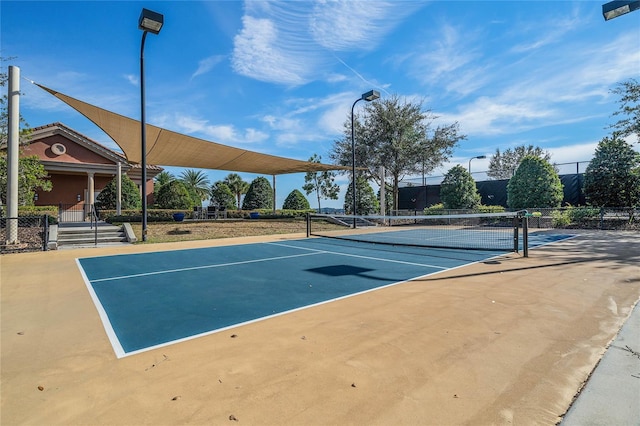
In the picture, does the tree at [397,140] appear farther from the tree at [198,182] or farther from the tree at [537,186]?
the tree at [198,182]

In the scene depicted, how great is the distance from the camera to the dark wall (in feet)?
78.7

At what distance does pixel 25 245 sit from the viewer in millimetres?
10352

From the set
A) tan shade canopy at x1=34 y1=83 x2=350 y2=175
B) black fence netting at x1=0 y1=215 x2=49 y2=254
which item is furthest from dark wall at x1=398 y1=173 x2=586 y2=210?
black fence netting at x1=0 y1=215 x2=49 y2=254

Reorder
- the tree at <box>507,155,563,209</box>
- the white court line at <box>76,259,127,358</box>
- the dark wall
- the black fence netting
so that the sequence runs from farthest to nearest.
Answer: the dark wall, the tree at <box>507,155,563,209</box>, the black fence netting, the white court line at <box>76,259,127,358</box>

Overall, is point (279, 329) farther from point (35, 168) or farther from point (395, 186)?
point (395, 186)

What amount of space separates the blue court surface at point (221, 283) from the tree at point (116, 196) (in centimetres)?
1392

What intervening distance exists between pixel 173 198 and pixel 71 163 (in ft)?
20.9

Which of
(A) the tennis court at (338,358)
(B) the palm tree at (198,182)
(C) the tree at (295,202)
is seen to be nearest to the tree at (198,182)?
(B) the palm tree at (198,182)

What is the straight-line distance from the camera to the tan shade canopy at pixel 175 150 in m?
11.1

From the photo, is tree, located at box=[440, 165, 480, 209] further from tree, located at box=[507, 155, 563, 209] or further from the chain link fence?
the chain link fence

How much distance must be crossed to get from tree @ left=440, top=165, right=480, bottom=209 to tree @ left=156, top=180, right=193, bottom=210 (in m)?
19.7

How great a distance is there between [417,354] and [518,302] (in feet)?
7.62

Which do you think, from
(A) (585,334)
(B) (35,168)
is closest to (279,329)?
(A) (585,334)

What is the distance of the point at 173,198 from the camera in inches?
924
